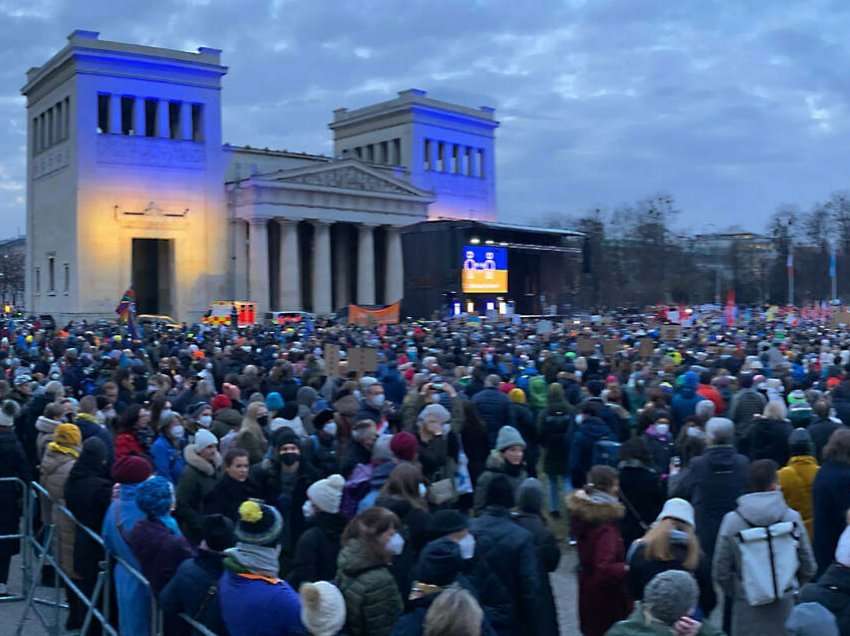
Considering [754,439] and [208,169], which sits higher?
[208,169]

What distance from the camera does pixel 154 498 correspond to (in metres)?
5.69

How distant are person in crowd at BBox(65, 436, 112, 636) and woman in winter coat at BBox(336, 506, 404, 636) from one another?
2.90 metres

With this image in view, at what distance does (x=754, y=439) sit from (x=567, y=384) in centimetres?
438

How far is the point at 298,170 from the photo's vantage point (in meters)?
62.5

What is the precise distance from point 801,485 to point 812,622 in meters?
3.75

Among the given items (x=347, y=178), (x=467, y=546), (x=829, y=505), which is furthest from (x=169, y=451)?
(x=347, y=178)

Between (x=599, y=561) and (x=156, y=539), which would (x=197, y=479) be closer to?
(x=156, y=539)

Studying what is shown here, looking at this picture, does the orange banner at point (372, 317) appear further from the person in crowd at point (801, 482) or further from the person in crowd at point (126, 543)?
the person in crowd at point (126, 543)

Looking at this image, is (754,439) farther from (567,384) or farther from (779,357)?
(779,357)

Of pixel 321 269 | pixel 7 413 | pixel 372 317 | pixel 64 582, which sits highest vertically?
pixel 321 269

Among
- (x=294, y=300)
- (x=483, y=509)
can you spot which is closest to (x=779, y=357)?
(x=483, y=509)

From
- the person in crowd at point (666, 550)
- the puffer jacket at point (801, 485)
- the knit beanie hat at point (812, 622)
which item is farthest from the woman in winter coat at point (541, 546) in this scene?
the puffer jacket at point (801, 485)

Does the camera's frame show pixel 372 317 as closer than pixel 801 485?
No

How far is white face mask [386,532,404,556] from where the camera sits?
4766mm
